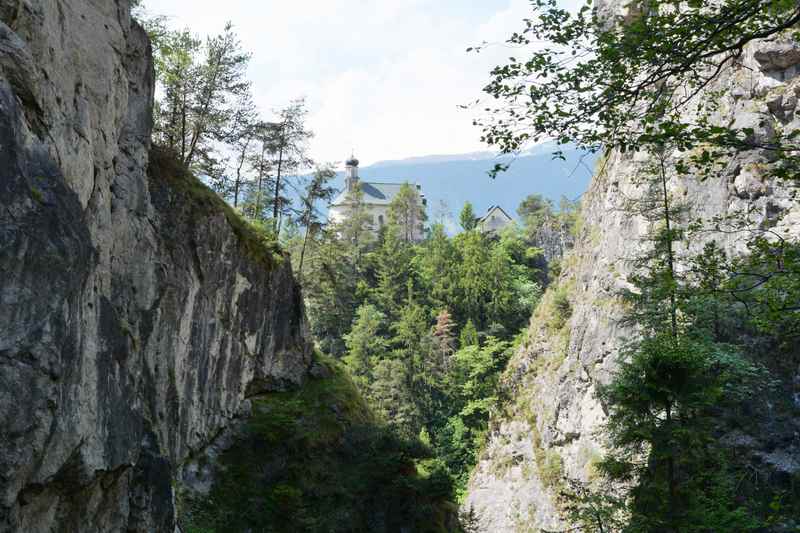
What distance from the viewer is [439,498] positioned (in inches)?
771

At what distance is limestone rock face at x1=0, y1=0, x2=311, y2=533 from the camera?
6238mm

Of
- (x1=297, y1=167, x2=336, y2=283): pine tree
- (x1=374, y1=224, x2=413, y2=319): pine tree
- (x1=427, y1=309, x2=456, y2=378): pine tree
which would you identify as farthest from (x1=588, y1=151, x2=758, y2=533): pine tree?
(x1=374, y1=224, x2=413, y2=319): pine tree

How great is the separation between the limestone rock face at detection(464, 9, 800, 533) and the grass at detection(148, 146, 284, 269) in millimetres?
10944

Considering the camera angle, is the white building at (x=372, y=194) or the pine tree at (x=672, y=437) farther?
the white building at (x=372, y=194)

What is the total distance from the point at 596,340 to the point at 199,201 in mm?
16122

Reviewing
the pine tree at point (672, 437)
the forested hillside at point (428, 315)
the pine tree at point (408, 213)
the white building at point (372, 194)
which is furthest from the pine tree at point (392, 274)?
the pine tree at point (672, 437)

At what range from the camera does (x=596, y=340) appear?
83.5ft

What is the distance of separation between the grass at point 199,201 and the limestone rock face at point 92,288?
256mm

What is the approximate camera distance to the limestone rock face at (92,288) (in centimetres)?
624

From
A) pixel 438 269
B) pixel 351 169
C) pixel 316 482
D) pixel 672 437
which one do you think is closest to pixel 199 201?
pixel 316 482

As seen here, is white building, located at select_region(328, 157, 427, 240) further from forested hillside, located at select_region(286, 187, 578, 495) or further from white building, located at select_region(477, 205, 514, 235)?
forested hillside, located at select_region(286, 187, 578, 495)

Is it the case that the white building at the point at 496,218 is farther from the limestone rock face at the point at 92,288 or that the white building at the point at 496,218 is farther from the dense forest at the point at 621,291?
the limestone rock face at the point at 92,288

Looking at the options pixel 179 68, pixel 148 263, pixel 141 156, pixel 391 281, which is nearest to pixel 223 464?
pixel 148 263

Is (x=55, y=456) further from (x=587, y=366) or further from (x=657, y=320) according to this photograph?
(x=587, y=366)
